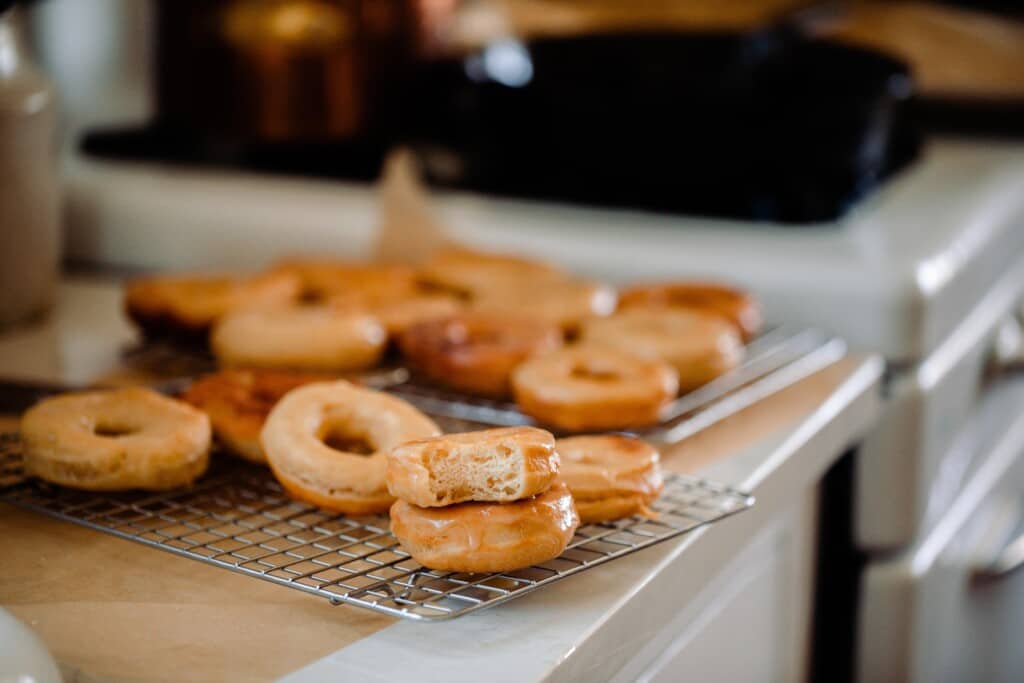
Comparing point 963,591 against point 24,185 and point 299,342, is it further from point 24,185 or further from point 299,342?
point 24,185

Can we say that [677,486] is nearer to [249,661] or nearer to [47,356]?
[249,661]

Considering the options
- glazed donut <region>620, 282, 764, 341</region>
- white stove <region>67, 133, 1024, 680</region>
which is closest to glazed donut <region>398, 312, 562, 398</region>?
glazed donut <region>620, 282, 764, 341</region>

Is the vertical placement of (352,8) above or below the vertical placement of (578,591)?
above

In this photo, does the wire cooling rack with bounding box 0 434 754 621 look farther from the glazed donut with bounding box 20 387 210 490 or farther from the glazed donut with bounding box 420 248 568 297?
the glazed donut with bounding box 420 248 568 297

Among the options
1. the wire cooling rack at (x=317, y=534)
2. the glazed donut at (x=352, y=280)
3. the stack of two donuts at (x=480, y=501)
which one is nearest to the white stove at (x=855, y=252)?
the glazed donut at (x=352, y=280)

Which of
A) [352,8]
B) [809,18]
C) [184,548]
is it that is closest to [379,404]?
[184,548]

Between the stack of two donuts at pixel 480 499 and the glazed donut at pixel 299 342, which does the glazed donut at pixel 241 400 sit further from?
the stack of two donuts at pixel 480 499

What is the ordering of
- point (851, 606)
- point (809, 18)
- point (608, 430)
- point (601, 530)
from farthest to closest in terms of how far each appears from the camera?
1. point (809, 18)
2. point (851, 606)
3. point (608, 430)
4. point (601, 530)

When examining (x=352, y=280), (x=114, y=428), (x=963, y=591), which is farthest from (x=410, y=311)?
(x=963, y=591)
